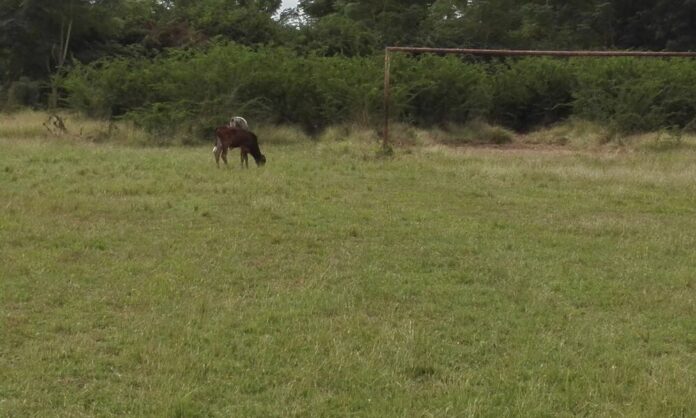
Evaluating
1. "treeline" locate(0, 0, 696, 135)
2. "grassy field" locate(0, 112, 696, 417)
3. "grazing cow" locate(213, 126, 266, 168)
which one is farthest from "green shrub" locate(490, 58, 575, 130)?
"grassy field" locate(0, 112, 696, 417)

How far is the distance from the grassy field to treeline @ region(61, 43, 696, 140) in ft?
32.7

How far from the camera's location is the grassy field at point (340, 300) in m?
4.77

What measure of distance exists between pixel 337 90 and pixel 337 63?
189 cm

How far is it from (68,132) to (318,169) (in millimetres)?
10415

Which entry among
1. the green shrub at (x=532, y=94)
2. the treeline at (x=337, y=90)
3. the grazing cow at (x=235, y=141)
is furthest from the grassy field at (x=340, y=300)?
the green shrub at (x=532, y=94)

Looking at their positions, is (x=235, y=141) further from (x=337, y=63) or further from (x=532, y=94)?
(x=532, y=94)

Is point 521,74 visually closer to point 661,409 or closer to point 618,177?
point 618,177

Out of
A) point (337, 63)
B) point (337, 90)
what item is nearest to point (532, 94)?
point (337, 63)

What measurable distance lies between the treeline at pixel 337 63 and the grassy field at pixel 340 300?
415 inches

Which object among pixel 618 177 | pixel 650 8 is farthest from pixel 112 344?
pixel 650 8

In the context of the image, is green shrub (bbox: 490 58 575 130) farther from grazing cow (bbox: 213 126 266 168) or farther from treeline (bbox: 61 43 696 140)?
grazing cow (bbox: 213 126 266 168)

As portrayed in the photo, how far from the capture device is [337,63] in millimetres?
25469

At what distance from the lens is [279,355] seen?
17.6 ft

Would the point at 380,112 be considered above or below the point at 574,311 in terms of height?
above
